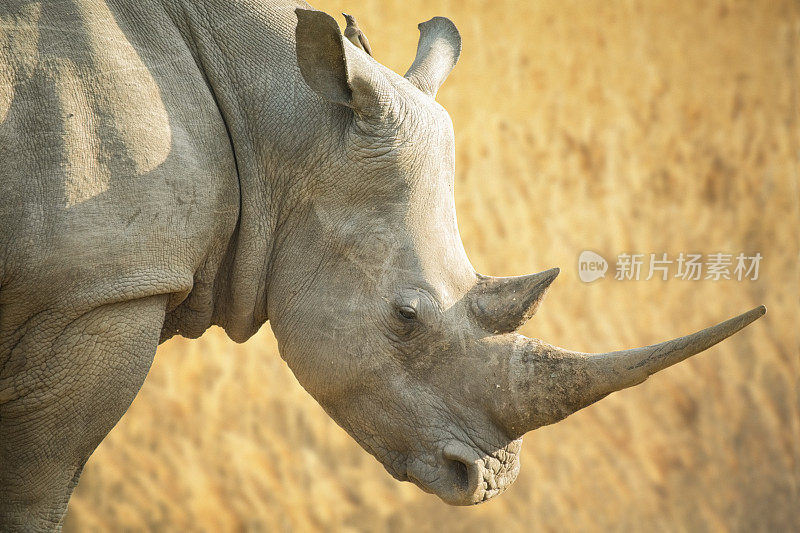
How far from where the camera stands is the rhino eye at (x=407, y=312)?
6.63ft

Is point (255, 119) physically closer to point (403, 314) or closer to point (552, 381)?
point (403, 314)

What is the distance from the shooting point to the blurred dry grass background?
4.34 meters

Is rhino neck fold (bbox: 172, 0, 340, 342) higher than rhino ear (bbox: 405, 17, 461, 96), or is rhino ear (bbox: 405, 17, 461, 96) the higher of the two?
rhino ear (bbox: 405, 17, 461, 96)

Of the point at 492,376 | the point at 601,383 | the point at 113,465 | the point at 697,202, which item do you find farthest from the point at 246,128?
the point at 697,202

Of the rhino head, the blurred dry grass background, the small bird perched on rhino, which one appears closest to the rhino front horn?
the rhino head

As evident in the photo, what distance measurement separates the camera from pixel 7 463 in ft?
6.25

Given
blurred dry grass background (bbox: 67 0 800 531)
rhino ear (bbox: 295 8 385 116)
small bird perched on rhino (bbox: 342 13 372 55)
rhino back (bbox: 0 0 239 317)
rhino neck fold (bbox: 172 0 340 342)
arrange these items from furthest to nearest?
blurred dry grass background (bbox: 67 0 800 531) < small bird perched on rhino (bbox: 342 13 372 55) < rhino neck fold (bbox: 172 0 340 342) < rhino ear (bbox: 295 8 385 116) < rhino back (bbox: 0 0 239 317)

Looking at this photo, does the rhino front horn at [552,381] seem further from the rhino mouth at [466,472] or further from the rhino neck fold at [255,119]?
the rhino neck fold at [255,119]

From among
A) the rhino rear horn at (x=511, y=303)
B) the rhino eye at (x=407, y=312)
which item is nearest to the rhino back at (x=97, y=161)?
the rhino eye at (x=407, y=312)

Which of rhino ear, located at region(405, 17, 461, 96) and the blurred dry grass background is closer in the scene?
rhino ear, located at region(405, 17, 461, 96)

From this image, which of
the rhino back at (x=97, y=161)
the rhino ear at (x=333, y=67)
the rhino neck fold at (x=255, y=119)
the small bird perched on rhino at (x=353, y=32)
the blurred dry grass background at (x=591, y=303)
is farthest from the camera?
the blurred dry grass background at (x=591, y=303)

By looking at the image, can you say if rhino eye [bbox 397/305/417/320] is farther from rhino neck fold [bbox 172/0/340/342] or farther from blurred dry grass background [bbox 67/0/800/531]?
blurred dry grass background [bbox 67/0/800/531]

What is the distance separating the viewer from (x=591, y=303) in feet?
16.5

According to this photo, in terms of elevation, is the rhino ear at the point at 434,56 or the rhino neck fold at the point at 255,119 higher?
the rhino ear at the point at 434,56
